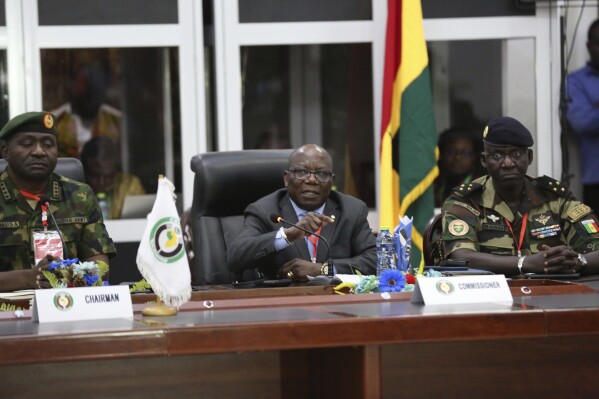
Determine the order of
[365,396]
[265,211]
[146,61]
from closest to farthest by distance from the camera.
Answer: [365,396], [265,211], [146,61]

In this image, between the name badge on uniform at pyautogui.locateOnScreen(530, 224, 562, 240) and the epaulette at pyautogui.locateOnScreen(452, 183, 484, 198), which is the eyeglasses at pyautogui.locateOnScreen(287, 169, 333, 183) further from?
the name badge on uniform at pyautogui.locateOnScreen(530, 224, 562, 240)

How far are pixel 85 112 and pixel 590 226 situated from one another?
306cm

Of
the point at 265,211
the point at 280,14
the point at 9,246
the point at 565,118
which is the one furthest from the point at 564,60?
the point at 9,246

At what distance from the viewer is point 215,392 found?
2459 millimetres

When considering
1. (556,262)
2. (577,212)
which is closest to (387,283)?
(556,262)

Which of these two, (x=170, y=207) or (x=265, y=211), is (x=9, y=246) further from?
(x=170, y=207)

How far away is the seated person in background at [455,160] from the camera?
6.30 m

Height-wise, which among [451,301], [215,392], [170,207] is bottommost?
[215,392]

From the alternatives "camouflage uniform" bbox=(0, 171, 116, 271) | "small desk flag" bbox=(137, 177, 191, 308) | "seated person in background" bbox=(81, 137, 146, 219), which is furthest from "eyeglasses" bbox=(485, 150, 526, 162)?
"seated person in background" bbox=(81, 137, 146, 219)

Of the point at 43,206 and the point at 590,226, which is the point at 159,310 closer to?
the point at 43,206

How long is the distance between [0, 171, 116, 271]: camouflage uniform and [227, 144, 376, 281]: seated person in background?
514 mm

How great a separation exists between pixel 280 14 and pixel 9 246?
2.72m

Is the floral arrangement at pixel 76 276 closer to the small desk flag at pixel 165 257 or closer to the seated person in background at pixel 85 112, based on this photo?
the small desk flag at pixel 165 257

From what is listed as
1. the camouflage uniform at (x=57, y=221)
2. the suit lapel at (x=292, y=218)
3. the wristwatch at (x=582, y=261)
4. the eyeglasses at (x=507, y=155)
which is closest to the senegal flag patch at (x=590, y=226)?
the wristwatch at (x=582, y=261)
